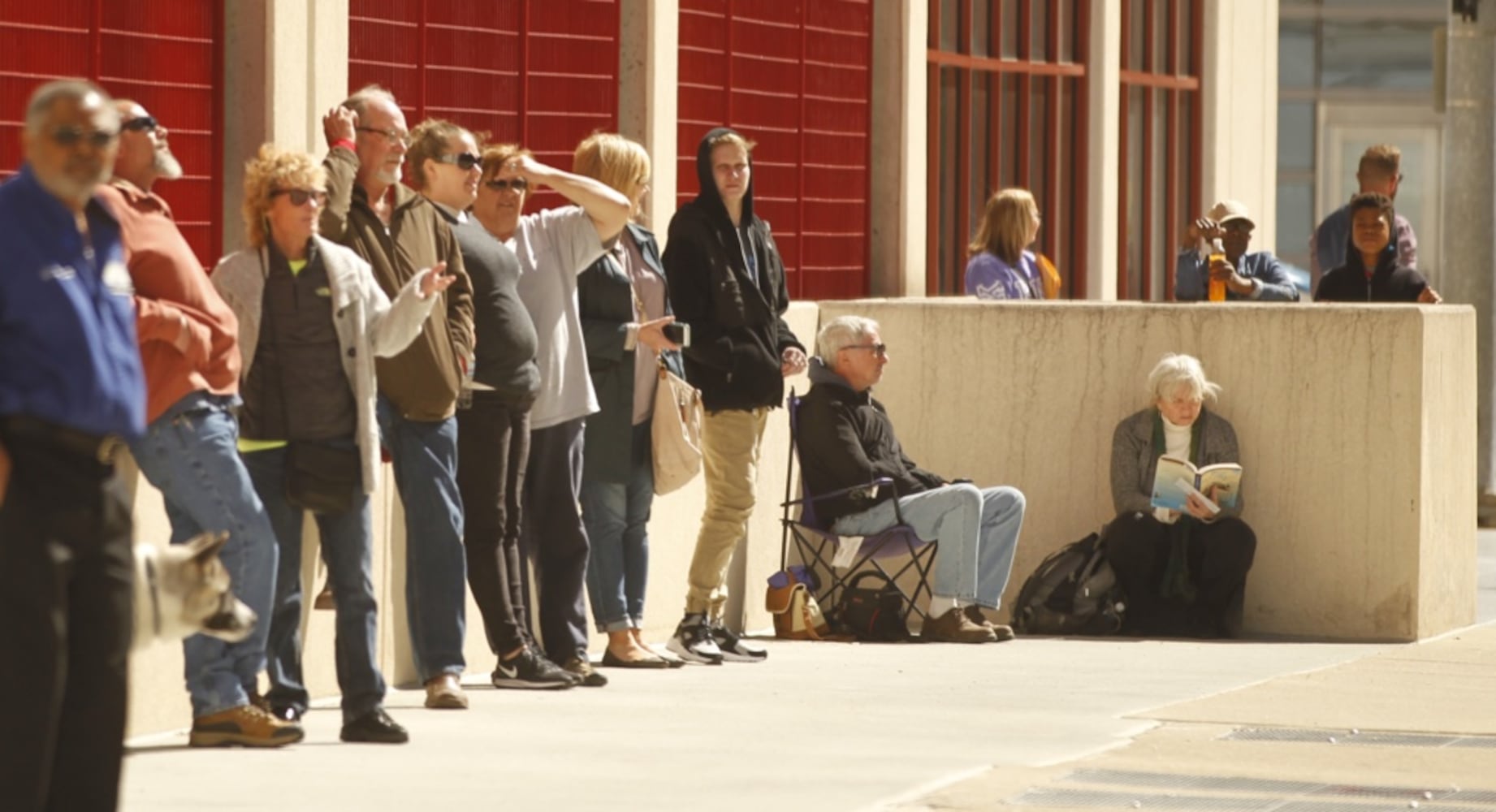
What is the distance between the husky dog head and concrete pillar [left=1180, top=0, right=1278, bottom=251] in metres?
14.6

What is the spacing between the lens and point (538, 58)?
1368 centimetres

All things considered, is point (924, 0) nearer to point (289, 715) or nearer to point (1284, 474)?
point (1284, 474)

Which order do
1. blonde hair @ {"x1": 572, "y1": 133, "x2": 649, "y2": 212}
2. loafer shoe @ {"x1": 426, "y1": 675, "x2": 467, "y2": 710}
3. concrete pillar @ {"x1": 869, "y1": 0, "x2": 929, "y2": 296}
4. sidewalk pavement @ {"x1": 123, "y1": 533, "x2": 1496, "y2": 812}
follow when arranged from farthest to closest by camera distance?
1. concrete pillar @ {"x1": 869, "y1": 0, "x2": 929, "y2": 296}
2. blonde hair @ {"x1": 572, "y1": 133, "x2": 649, "y2": 212}
3. loafer shoe @ {"x1": 426, "y1": 675, "x2": 467, "y2": 710}
4. sidewalk pavement @ {"x1": 123, "y1": 533, "x2": 1496, "y2": 812}

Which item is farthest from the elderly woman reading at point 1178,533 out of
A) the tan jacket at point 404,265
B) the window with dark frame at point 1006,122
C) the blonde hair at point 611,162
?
the tan jacket at point 404,265

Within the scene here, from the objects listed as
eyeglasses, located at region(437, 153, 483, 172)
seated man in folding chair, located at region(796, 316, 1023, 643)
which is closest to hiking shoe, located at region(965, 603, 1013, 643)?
seated man in folding chair, located at region(796, 316, 1023, 643)

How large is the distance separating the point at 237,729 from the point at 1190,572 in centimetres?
588

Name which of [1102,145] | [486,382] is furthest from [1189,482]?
[1102,145]

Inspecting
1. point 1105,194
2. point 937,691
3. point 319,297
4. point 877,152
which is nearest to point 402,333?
point 319,297

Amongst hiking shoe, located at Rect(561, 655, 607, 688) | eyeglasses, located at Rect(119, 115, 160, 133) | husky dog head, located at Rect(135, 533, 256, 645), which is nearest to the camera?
husky dog head, located at Rect(135, 533, 256, 645)

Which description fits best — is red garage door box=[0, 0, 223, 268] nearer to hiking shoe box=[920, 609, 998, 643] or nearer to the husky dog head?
the husky dog head

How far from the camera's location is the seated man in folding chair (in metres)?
14.0

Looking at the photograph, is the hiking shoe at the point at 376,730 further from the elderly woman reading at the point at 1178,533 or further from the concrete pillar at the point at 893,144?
the concrete pillar at the point at 893,144

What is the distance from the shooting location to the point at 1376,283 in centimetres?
1605

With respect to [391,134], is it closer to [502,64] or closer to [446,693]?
[446,693]
